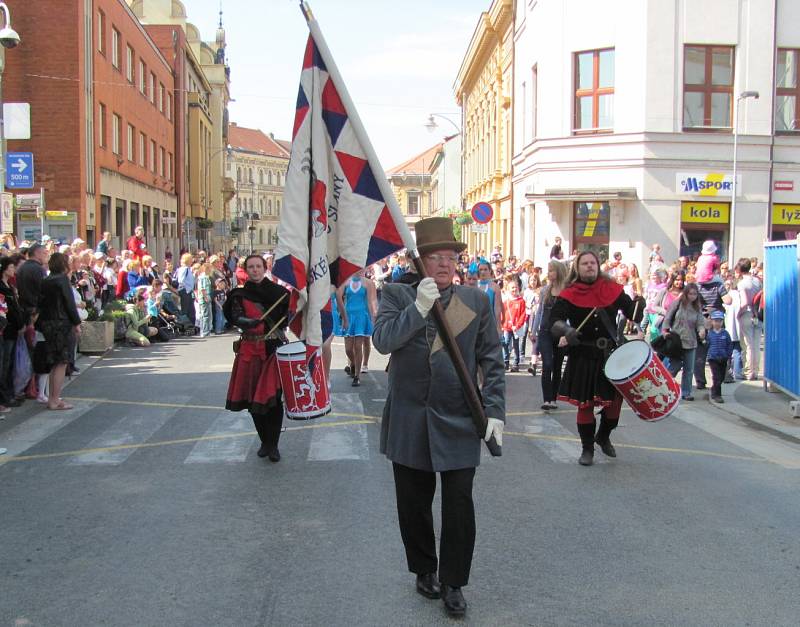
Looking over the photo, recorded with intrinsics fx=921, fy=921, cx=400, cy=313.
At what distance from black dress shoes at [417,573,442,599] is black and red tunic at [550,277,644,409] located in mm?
3347

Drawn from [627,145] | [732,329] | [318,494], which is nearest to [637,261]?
[627,145]

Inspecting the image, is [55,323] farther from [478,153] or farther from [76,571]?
[478,153]

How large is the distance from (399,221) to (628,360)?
3.57 meters

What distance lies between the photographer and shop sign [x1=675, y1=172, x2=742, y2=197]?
1033 inches

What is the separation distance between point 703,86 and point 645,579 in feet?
77.9

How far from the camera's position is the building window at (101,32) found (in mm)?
30103

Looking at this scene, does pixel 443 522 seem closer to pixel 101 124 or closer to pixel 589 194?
pixel 589 194

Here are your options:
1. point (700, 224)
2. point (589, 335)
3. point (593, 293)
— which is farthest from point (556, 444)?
point (700, 224)

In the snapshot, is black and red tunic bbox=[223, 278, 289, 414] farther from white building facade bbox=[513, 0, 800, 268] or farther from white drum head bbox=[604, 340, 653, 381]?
white building facade bbox=[513, 0, 800, 268]

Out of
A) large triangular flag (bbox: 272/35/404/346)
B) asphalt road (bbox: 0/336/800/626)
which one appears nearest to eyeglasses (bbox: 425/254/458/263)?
large triangular flag (bbox: 272/35/404/346)

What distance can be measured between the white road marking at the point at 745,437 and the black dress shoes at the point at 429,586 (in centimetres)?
457

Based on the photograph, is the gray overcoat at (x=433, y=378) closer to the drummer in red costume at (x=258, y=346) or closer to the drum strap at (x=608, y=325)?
the drum strap at (x=608, y=325)

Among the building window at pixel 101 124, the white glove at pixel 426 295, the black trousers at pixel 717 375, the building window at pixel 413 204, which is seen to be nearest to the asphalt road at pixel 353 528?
the white glove at pixel 426 295

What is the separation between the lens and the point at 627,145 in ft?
86.6
